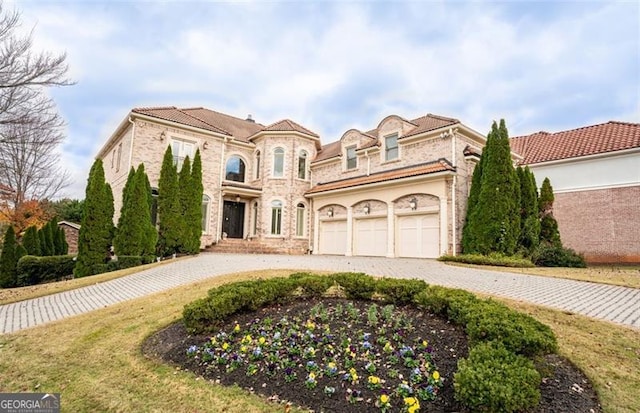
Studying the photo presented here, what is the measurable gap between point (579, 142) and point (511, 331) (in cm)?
1994

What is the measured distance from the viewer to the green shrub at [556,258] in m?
12.9

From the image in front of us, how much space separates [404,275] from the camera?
9.69 metres

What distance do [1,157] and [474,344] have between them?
21171 mm

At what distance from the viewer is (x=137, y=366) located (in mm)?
4008

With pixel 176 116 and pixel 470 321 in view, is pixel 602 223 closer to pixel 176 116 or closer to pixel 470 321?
pixel 470 321

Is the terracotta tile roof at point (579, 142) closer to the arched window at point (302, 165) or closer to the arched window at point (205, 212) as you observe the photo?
the arched window at point (302, 165)

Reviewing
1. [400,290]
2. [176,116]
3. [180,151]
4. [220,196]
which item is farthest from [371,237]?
[176,116]

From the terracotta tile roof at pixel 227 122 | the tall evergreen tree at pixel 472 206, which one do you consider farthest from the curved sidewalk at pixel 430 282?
the terracotta tile roof at pixel 227 122

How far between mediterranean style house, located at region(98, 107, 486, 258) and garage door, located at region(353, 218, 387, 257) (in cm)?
5

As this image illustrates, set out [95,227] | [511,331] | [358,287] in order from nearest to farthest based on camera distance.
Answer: [511,331], [358,287], [95,227]

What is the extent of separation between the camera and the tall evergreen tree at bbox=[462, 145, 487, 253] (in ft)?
44.7

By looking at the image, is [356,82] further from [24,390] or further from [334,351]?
[24,390]

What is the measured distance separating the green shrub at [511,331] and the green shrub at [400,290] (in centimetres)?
119

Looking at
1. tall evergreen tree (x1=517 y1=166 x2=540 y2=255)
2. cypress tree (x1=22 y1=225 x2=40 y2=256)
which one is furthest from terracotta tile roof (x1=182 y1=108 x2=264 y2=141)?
tall evergreen tree (x1=517 y1=166 x2=540 y2=255)
